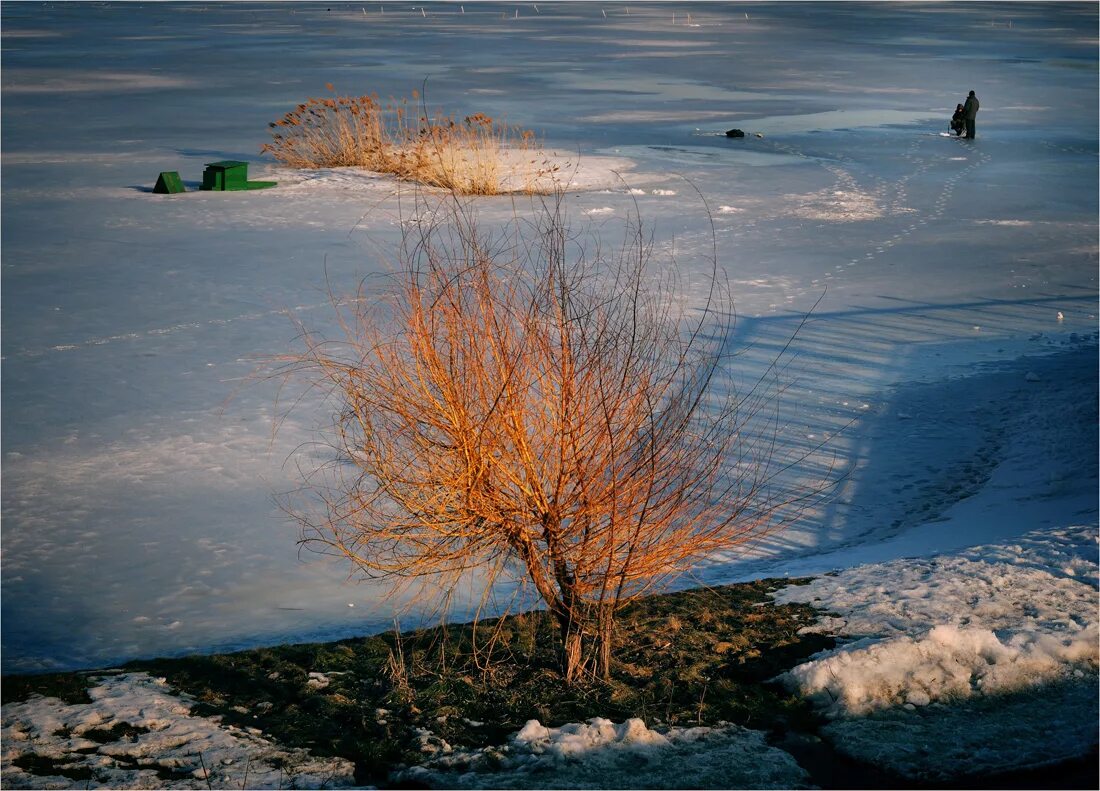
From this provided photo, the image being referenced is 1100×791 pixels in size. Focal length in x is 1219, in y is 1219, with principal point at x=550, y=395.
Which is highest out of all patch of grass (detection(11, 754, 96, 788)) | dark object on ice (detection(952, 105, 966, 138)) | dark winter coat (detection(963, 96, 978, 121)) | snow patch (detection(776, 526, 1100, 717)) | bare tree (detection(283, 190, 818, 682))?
dark winter coat (detection(963, 96, 978, 121))

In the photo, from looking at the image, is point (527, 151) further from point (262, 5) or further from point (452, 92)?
point (262, 5)

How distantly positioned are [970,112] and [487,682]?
21.9 meters

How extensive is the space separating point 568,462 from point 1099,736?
2.56 metres

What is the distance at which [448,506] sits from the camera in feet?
19.2

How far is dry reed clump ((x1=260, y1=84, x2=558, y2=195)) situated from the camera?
1959 centimetres

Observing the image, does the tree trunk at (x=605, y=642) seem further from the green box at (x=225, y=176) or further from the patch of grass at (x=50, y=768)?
the green box at (x=225, y=176)

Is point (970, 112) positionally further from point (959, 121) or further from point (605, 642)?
point (605, 642)

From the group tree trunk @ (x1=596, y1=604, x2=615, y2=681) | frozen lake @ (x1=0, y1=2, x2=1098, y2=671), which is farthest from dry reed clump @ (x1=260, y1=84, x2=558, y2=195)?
tree trunk @ (x1=596, y1=604, x2=615, y2=681)

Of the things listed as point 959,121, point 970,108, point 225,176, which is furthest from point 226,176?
point 959,121

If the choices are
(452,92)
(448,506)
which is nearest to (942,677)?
(448,506)

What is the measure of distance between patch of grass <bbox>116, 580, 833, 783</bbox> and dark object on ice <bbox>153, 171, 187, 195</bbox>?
1403 cm

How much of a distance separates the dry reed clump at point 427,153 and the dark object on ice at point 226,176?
1.34m

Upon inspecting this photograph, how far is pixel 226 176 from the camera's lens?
19219 mm

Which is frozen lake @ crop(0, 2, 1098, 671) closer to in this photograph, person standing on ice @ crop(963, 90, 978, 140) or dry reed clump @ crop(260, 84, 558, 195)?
person standing on ice @ crop(963, 90, 978, 140)
